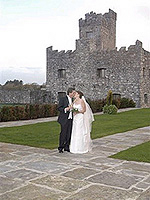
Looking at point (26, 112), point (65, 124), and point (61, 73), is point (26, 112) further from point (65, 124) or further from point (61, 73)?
point (61, 73)

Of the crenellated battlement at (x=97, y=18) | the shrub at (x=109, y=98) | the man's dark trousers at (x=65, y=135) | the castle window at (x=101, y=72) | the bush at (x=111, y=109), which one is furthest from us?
the crenellated battlement at (x=97, y=18)

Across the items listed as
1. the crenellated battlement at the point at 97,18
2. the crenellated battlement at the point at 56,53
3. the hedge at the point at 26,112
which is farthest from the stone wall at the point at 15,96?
the hedge at the point at 26,112

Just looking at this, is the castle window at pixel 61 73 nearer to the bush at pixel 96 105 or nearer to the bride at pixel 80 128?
the bush at pixel 96 105

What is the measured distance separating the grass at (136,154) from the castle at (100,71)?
1928cm

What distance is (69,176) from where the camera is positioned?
500 centimetres

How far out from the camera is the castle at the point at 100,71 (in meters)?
26.7

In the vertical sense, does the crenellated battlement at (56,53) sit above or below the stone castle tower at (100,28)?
below

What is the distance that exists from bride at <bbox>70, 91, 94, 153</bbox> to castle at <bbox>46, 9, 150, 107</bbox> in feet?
65.2

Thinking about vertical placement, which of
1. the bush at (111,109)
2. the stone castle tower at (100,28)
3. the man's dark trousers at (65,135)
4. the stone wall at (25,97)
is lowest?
the man's dark trousers at (65,135)

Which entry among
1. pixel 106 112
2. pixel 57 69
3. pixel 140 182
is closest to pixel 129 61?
pixel 57 69

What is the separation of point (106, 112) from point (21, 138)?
10.3m

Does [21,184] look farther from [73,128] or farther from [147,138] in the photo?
[147,138]

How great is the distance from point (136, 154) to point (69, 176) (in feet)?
8.06

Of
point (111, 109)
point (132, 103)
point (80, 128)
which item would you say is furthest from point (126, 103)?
point (80, 128)
